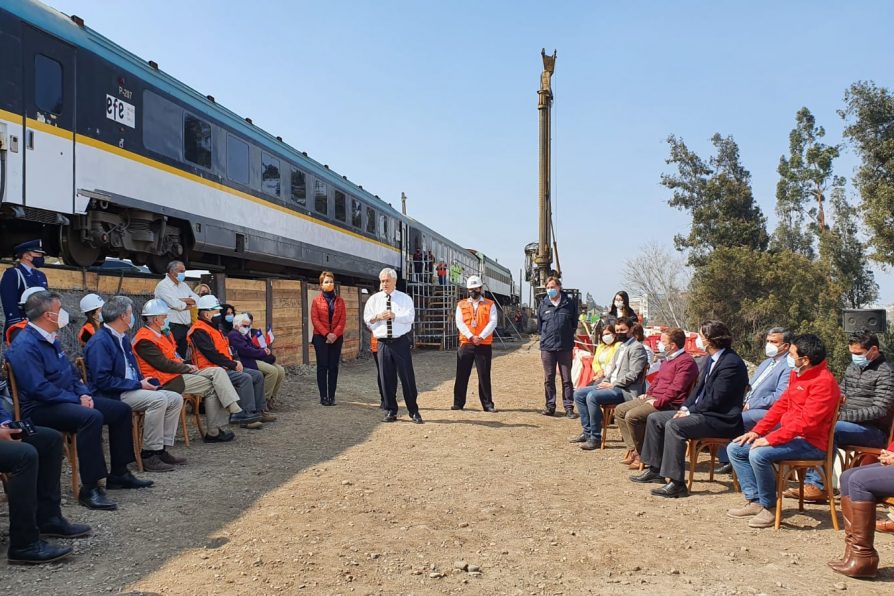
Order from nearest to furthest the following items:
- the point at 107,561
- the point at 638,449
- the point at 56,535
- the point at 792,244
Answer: the point at 107,561 → the point at 56,535 → the point at 638,449 → the point at 792,244

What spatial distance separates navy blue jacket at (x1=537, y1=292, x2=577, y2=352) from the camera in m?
8.67

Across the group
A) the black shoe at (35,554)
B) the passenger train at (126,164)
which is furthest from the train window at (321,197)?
the black shoe at (35,554)

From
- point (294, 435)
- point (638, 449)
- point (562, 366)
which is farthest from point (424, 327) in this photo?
point (638, 449)

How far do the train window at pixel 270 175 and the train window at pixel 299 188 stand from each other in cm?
76

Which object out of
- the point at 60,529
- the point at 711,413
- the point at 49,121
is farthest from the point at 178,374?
the point at 711,413

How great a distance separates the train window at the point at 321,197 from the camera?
1454 cm

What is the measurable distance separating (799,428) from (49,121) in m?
7.67

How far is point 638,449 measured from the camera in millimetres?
5883

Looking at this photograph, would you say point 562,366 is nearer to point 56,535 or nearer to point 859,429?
point 859,429

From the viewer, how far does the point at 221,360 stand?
6.86 metres

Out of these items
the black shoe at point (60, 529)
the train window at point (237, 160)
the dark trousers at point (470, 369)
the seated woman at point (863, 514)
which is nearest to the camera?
the seated woman at point (863, 514)

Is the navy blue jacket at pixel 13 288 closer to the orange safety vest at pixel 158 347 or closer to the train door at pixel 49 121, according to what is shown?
the orange safety vest at pixel 158 347

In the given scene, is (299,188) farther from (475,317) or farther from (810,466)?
(810,466)

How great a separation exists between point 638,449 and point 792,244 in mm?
38055
